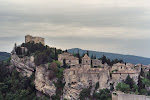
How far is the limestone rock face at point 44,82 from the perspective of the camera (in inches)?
1993

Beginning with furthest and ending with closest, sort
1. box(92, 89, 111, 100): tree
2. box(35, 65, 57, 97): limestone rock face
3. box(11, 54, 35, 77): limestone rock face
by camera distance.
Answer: box(11, 54, 35, 77): limestone rock face < box(35, 65, 57, 97): limestone rock face < box(92, 89, 111, 100): tree

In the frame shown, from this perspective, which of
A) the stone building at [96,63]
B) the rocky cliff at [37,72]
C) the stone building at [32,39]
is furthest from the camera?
the stone building at [32,39]

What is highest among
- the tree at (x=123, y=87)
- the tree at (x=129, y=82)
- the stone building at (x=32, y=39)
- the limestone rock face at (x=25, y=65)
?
the stone building at (x=32, y=39)

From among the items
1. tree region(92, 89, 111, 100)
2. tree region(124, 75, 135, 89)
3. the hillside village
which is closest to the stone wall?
the hillside village

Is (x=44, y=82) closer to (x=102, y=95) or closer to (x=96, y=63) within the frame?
(x=96, y=63)

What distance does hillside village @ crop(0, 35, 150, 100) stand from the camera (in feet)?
148

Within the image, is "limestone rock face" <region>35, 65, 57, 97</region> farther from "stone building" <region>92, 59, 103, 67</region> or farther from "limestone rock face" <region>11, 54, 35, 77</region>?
"stone building" <region>92, 59, 103, 67</region>

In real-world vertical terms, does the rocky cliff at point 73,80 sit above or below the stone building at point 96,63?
below

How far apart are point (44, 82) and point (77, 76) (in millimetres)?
8735

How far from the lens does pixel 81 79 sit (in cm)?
4634

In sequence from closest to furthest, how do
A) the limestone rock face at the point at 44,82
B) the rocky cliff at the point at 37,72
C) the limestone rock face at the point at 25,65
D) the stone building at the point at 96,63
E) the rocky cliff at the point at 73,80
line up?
the rocky cliff at the point at 73,80 < the limestone rock face at the point at 44,82 < the rocky cliff at the point at 37,72 < the stone building at the point at 96,63 < the limestone rock face at the point at 25,65

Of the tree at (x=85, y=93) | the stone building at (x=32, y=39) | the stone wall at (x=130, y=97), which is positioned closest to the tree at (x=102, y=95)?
the tree at (x=85, y=93)

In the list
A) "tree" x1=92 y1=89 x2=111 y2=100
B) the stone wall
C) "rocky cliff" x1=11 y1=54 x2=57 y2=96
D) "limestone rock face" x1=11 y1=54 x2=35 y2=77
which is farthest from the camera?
"limestone rock face" x1=11 y1=54 x2=35 y2=77

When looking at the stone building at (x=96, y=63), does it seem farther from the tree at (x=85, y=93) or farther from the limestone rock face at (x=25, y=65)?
the limestone rock face at (x=25, y=65)
